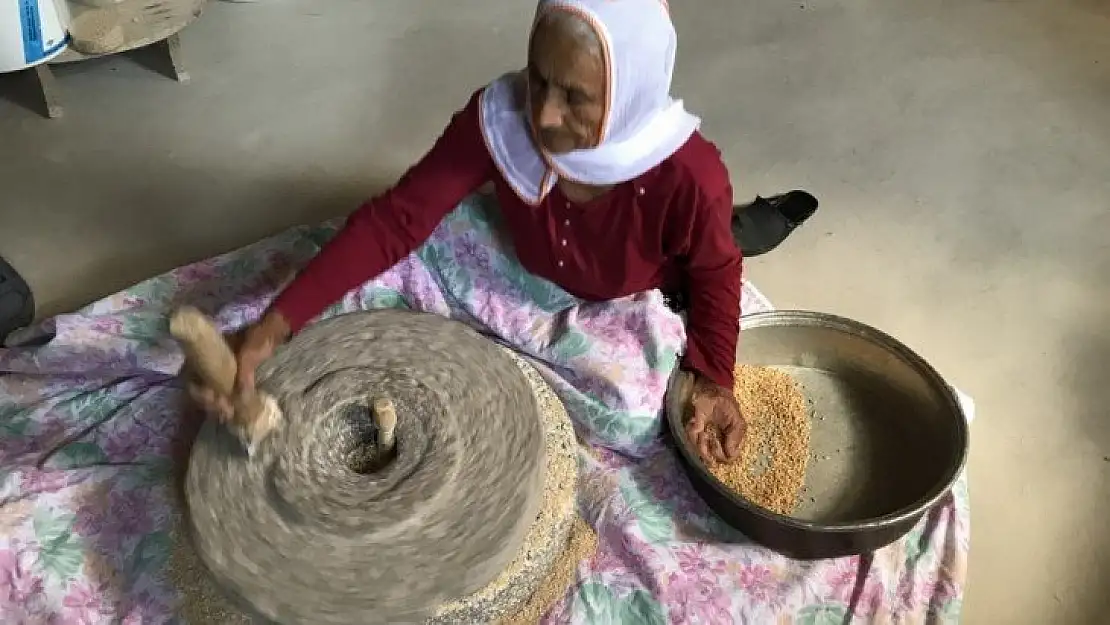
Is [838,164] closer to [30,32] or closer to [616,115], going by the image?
[616,115]

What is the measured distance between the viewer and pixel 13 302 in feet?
5.20

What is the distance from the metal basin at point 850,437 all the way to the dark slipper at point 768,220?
348mm

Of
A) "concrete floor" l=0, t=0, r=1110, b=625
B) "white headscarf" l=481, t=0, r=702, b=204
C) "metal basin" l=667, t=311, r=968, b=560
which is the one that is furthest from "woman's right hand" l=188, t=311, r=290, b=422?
"concrete floor" l=0, t=0, r=1110, b=625

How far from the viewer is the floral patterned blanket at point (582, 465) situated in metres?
1.25

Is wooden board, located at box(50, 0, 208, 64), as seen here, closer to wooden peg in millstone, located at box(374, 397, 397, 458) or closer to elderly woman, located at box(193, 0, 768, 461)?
elderly woman, located at box(193, 0, 768, 461)

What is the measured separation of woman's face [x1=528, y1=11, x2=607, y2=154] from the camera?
1056mm

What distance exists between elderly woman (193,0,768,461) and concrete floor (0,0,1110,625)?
48 centimetres

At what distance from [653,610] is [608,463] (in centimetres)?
22

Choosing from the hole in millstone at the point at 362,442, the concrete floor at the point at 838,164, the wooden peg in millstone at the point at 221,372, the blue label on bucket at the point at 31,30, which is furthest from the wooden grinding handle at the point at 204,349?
the blue label on bucket at the point at 31,30

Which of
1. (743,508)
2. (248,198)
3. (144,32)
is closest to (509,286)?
(743,508)

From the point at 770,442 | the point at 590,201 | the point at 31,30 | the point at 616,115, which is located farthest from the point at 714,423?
the point at 31,30

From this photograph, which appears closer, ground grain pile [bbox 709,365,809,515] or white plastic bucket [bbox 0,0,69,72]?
ground grain pile [bbox 709,365,809,515]

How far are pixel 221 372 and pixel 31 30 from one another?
48.9 inches

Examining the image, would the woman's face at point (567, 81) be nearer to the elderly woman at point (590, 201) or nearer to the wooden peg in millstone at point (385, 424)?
the elderly woman at point (590, 201)
